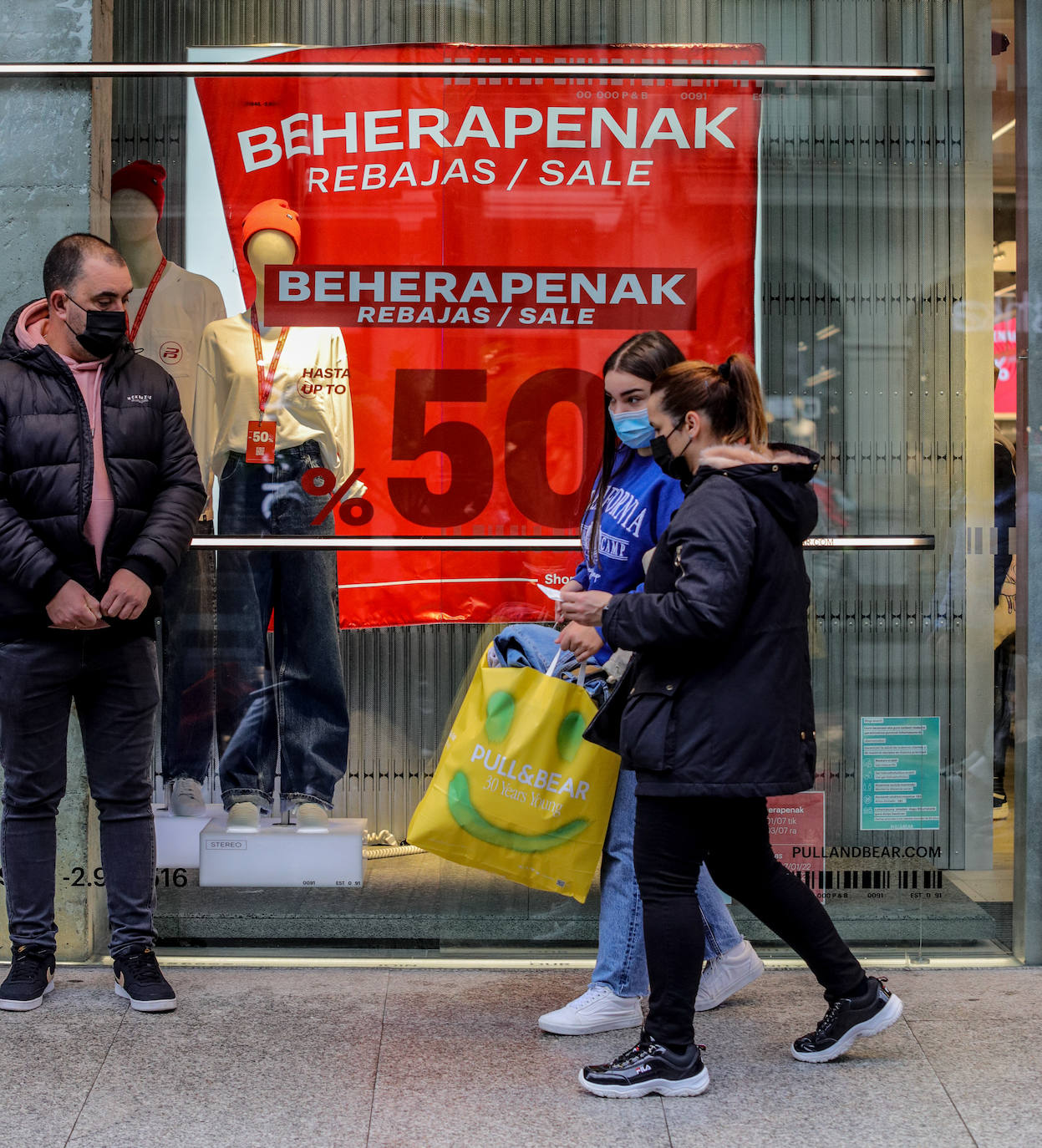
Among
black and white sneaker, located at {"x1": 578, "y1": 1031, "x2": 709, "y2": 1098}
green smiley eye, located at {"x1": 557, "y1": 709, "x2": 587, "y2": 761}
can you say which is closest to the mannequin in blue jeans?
green smiley eye, located at {"x1": 557, "y1": 709, "x2": 587, "y2": 761}

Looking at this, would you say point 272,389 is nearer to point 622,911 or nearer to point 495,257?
point 495,257

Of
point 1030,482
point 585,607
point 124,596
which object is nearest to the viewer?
point 585,607

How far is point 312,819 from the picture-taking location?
4.51 meters

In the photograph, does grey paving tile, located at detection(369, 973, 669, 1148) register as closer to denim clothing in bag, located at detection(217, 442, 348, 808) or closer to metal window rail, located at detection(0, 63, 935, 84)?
denim clothing in bag, located at detection(217, 442, 348, 808)

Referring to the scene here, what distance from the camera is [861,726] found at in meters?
4.51

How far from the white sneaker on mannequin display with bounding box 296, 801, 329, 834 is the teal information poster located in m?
1.77

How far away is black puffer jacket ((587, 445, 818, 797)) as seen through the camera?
3068 millimetres

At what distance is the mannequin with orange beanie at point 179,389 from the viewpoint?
4.44 meters

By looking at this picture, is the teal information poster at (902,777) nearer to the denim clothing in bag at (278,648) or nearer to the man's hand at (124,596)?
the denim clothing in bag at (278,648)

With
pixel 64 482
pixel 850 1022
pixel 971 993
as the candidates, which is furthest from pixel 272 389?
pixel 971 993

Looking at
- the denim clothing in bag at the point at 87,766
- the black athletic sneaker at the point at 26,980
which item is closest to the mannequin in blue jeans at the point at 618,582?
the denim clothing in bag at the point at 87,766

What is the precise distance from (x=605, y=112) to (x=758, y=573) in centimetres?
203

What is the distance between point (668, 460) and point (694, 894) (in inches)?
41.0

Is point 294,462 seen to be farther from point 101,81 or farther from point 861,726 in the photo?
point 861,726
